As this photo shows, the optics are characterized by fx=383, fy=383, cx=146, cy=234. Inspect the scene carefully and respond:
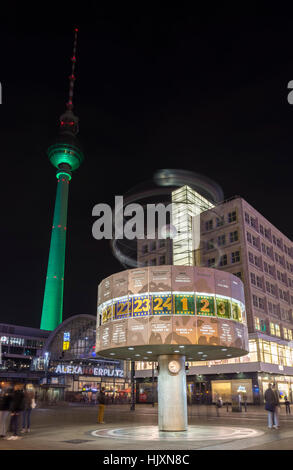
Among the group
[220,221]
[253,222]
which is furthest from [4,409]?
[253,222]

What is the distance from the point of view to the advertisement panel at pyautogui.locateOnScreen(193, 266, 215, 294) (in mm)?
22203

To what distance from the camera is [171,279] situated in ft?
72.6

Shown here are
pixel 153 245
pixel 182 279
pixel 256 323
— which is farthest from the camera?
pixel 153 245

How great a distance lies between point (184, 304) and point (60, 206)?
122 meters

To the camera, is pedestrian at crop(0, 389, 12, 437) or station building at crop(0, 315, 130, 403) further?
station building at crop(0, 315, 130, 403)

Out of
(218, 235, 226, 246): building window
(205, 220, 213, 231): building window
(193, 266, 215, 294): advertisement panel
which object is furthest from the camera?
(205, 220, 213, 231): building window

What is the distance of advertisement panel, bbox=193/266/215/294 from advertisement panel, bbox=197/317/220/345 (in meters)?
1.68

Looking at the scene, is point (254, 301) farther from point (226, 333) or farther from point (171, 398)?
point (171, 398)

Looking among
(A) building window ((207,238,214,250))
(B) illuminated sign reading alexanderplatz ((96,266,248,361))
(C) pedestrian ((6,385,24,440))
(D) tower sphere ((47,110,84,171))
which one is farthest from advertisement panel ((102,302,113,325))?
(D) tower sphere ((47,110,84,171))

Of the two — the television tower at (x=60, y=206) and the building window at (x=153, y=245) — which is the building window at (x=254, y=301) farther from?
the television tower at (x=60, y=206)

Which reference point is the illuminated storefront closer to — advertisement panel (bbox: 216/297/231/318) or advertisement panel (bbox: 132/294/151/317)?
advertisement panel (bbox: 132/294/151/317)

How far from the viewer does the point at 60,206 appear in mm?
138625

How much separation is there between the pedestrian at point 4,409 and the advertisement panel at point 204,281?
36.4ft

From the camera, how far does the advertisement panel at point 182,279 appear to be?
21953mm
